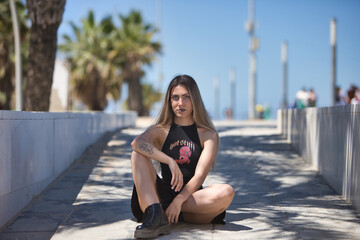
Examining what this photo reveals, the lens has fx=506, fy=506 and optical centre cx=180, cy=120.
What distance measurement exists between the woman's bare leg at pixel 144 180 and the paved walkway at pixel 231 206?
0.38m

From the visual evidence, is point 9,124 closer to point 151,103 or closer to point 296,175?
point 296,175

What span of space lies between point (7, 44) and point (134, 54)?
375 inches

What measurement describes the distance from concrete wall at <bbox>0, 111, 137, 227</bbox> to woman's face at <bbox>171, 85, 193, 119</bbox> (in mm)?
1841

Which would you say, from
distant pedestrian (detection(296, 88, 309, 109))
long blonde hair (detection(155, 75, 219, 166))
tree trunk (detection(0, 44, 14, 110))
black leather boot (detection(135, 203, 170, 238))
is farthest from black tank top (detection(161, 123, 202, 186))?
tree trunk (detection(0, 44, 14, 110))

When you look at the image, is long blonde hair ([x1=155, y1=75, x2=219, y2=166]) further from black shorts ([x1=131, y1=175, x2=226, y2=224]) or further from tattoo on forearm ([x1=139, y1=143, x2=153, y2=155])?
black shorts ([x1=131, y1=175, x2=226, y2=224])

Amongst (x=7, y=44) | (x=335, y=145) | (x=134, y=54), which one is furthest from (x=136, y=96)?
(x=335, y=145)

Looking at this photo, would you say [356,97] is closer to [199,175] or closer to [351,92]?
[351,92]

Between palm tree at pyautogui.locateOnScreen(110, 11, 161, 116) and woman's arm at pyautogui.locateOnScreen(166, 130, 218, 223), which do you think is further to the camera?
palm tree at pyautogui.locateOnScreen(110, 11, 161, 116)

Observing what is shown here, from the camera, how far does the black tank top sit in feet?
16.3

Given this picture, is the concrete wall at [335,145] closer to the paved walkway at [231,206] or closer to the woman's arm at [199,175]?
the paved walkway at [231,206]

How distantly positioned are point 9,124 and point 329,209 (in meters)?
3.82

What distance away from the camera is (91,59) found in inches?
1722

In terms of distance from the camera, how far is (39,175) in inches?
278

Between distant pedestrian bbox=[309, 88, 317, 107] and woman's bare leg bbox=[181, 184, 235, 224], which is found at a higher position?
distant pedestrian bbox=[309, 88, 317, 107]
